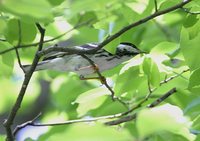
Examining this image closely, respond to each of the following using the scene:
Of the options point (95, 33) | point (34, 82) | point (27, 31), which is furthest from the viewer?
point (34, 82)

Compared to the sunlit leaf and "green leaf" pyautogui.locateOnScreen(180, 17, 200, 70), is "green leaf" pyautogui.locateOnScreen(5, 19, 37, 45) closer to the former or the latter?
"green leaf" pyautogui.locateOnScreen(180, 17, 200, 70)

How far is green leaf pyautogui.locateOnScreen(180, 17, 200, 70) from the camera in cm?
126

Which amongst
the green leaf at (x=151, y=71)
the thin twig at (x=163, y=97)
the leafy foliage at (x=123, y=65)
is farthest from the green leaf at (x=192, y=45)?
the thin twig at (x=163, y=97)

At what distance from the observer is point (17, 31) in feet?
3.81

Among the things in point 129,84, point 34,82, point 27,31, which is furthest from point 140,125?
point 34,82

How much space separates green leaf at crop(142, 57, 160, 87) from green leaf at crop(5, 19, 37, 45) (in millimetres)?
329

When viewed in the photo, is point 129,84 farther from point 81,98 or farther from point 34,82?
point 34,82

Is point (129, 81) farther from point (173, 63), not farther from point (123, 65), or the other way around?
point (173, 63)

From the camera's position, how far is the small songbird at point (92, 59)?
1.72 m

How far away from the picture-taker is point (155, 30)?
2529 millimetres

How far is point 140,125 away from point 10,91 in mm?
2476

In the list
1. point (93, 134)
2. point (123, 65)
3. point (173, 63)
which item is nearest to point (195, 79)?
point (123, 65)

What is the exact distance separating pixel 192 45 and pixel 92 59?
70 centimetres

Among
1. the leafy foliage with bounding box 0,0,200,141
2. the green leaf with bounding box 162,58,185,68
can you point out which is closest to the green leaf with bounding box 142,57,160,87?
the leafy foliage with bounding box 0,0,200,141
